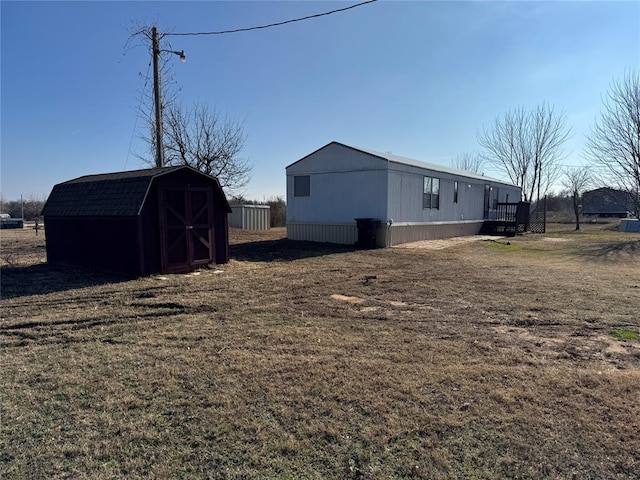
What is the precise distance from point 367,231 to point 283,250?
10.2 feet

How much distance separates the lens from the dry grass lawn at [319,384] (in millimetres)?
2410

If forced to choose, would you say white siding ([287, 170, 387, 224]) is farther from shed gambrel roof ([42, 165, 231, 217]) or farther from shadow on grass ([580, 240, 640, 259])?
Answer: shadow on grass ([580, 240, 640, 259])

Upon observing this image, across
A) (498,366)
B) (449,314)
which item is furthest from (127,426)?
(449,314)

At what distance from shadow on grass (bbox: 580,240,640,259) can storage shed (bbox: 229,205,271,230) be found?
705 inches

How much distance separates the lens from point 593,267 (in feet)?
35.0

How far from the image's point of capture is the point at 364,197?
49.7 feet

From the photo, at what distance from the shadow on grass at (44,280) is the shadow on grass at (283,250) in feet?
13.4

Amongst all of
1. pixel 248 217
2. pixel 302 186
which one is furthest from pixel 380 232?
pixel 248 217

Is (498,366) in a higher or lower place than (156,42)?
lower

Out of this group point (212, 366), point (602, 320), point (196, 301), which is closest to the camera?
point (212, 366)

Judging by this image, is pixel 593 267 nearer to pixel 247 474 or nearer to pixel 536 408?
pixel 536 408

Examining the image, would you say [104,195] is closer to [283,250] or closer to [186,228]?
[186,228]

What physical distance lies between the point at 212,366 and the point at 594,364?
362cm

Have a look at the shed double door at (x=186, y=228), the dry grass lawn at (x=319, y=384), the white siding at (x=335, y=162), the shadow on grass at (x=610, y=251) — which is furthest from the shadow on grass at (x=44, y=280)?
the shadow on grass at (x=610, y=251)
